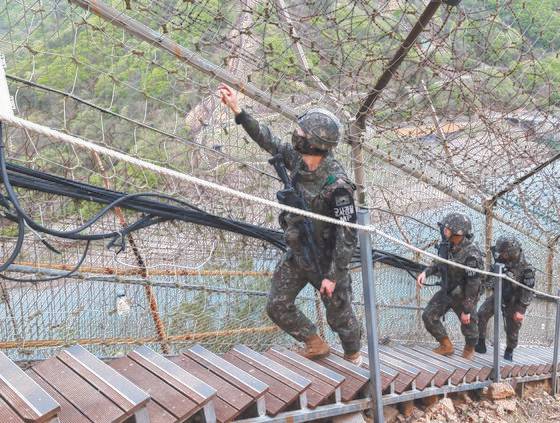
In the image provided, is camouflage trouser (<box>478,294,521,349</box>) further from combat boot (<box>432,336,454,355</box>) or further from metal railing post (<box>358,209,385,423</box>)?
metal railing post (<box>358,209,385,423</box>)

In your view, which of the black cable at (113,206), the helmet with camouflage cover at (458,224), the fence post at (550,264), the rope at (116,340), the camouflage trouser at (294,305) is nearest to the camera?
the black cable at (113,206)

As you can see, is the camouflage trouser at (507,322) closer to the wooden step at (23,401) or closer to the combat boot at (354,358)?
the combat boot at (354,358)

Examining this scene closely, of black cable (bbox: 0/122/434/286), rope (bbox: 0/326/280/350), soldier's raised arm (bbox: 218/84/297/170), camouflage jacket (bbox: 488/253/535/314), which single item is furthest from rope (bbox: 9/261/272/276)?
camouflage jacket (bbox: 488/253/535/314)

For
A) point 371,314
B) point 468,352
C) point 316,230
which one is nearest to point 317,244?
point 316,230

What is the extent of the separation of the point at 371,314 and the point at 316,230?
604 mm

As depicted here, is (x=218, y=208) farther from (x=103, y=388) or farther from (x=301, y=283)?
(x=103, y=388)

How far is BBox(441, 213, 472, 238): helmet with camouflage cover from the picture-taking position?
518cm

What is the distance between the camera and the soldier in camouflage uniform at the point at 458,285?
5203 mm

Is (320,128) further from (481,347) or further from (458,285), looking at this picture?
(481,347)

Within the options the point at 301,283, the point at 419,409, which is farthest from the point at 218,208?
the point at 419,409

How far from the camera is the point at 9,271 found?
318 cm

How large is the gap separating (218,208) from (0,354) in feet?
5.50

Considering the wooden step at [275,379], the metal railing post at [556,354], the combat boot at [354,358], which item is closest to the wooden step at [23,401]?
the wooden step at [275,379]

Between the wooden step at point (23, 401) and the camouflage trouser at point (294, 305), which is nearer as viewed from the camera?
the wooden step at point (23, 401)
